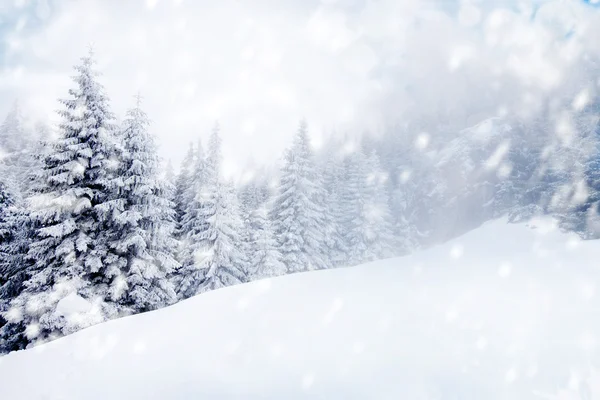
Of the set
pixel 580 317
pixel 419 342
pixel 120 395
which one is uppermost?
pixel 580 317

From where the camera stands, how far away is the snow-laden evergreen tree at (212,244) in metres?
22.4

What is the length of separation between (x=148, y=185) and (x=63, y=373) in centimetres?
1012

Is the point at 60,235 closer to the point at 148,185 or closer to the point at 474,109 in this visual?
the point at 148,185

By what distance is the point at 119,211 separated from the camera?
14.2 metres

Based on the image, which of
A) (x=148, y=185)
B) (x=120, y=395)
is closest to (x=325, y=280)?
(x=120, y=395)

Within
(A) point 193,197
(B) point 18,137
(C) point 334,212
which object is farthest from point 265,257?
(B) point 18,137

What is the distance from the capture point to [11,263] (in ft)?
51.5

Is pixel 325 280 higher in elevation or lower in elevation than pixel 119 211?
lower

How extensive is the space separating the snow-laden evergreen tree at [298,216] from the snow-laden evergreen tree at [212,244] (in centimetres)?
386

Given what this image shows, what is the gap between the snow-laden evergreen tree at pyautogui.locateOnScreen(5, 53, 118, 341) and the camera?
12.1 meters

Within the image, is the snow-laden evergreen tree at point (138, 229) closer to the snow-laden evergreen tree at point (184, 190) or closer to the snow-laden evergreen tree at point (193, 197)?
the snow-laden evergreen tree at point (193, 197)

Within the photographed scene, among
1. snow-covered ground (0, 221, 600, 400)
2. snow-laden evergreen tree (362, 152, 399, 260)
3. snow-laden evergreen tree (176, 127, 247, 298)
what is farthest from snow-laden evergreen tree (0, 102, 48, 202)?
snow-covered ground (0, 221, 600, 400)

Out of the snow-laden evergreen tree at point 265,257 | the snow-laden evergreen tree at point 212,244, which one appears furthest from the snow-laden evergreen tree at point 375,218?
the snow-laden evergreen tree at point 212,244

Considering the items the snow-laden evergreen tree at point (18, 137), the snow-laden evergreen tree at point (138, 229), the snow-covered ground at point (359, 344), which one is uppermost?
the snow-laden evergreen tree at point (18, 137)
